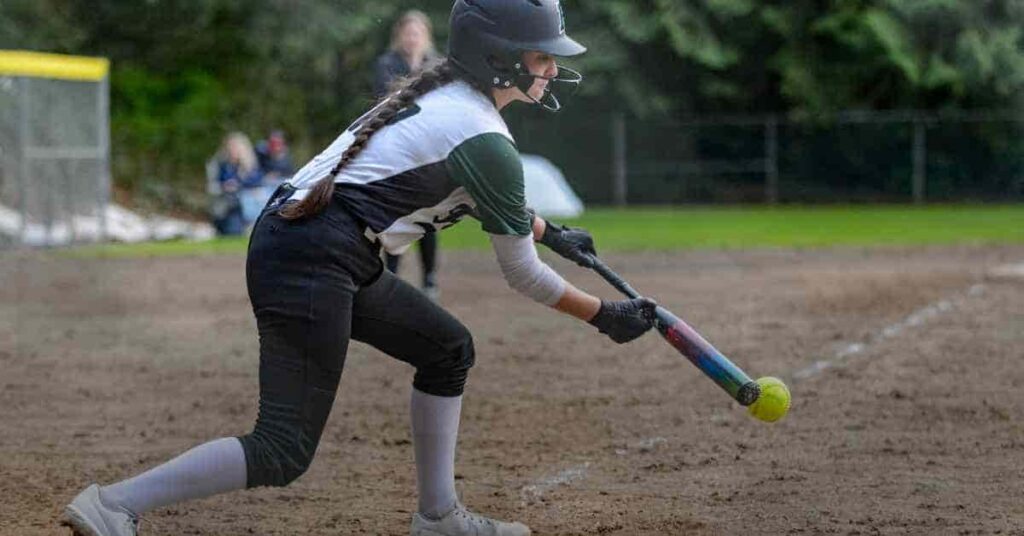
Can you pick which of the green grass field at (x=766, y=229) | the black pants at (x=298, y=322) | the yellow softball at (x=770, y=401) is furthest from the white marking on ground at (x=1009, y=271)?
the black pants at (x=298, y=322)

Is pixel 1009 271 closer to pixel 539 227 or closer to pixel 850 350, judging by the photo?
pixel 850 350

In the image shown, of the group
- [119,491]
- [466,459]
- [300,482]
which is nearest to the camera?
[119,491]

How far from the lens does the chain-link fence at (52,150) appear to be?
2280 centimetres

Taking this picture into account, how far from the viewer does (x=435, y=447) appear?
5.45 meters

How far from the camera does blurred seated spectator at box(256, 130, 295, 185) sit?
2338 cm

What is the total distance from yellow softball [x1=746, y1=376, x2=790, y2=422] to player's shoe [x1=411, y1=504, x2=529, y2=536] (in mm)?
943

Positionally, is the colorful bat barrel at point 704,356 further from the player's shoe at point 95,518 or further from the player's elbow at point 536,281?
the player's shoe at point 95,518

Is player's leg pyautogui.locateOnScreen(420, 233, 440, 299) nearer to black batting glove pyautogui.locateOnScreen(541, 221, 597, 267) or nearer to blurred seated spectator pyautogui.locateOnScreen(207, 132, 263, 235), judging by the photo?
black batting glove pyautogui.locateOnScreen(541, 221, 597, 267)

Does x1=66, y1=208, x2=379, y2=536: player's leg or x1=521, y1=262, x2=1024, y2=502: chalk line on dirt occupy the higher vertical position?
x1=66, y1=208, x2=379, y2=536: player's leg

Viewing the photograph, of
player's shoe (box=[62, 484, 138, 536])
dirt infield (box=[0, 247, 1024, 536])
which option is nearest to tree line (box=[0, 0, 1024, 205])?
dirt infield (box=[0, 247, 1024, 536])

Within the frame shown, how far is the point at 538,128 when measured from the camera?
3684 cm

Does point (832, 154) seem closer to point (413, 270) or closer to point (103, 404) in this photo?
point (413, 270)

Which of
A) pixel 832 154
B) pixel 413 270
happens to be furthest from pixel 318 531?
pixel 832 154

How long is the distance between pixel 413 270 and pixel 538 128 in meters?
19.9
